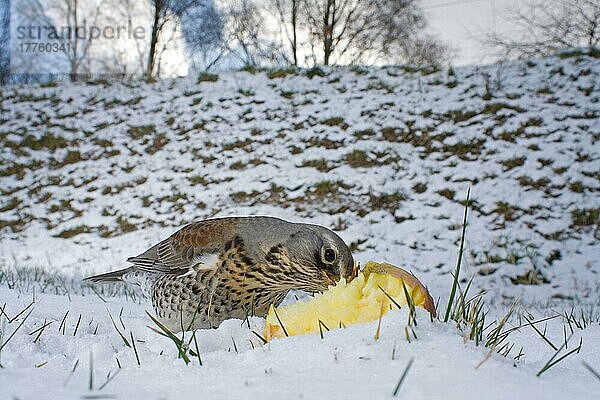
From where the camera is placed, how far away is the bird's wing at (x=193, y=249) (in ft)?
9.35

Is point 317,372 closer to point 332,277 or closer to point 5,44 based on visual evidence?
point 332,277

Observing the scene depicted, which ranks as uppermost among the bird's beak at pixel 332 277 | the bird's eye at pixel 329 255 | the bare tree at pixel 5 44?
the bare tree at pixel 5 44

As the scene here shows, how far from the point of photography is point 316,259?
2635mm

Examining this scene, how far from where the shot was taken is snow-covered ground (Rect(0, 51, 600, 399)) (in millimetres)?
5203

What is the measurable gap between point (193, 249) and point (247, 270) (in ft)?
1.34

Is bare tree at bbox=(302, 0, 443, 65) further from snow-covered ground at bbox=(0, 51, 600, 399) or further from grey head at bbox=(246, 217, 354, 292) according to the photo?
grey head at bbox=(246, 217, 354, 292)

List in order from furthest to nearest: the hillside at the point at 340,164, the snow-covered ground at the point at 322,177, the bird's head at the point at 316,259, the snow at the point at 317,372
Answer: the hillside at the point at 340,164 < the snow-covered ground at the point at 322,177 < the bird's head at the point at 316,259 < the snow at the point at 317,372

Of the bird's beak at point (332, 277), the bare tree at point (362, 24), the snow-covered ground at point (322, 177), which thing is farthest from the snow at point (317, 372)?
the bare tree at point (362, 24)

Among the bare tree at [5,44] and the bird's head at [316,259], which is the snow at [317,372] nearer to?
the bird's head at [316,259]

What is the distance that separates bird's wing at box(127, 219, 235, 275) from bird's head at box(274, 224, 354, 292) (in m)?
0.39

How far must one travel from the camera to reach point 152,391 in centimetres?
124

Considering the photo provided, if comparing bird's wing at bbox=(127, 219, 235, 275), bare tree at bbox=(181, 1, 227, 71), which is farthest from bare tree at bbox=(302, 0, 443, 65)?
bird's wing at bbox=(127, 219, 235, 275)

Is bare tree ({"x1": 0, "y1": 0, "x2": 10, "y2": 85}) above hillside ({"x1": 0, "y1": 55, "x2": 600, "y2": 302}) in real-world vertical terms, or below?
above

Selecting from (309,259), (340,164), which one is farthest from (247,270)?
(340,164)
